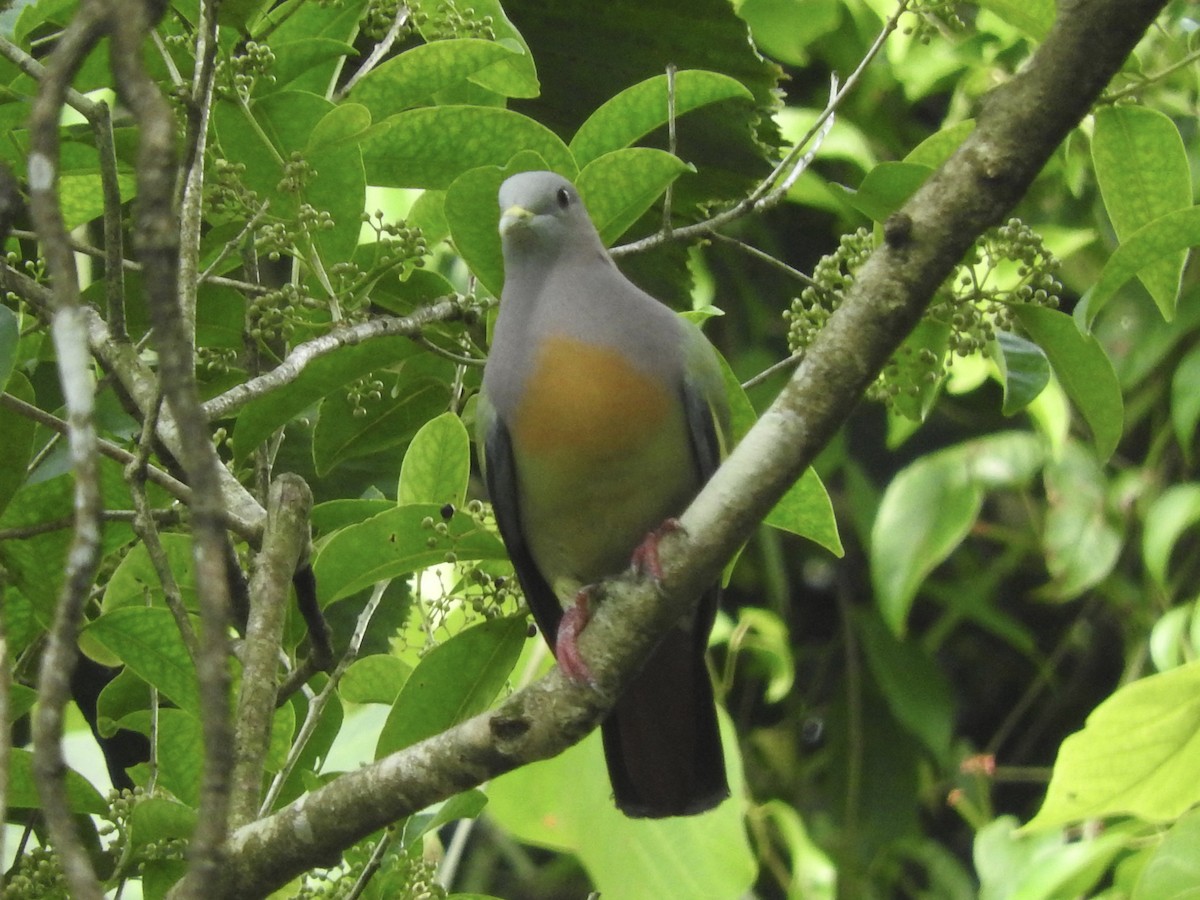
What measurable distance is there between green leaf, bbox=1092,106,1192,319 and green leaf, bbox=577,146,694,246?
0.64m

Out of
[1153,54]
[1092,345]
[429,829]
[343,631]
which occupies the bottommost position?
[343,631]

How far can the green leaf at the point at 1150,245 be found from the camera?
2057mm

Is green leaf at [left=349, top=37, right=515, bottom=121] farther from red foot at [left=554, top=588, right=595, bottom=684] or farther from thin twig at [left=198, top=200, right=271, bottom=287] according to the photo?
red foot at [left=554, top=588, right=595, bottom=684]

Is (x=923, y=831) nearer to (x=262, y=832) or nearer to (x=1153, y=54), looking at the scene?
(x=1153, y=54)

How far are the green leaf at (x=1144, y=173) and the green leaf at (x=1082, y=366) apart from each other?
0.42 feet

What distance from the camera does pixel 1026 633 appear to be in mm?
5211

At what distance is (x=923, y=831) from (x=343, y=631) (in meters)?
3.05

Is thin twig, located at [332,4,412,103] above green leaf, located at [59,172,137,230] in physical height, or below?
above

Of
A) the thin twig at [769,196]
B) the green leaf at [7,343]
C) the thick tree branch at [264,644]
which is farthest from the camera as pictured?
the thin twig at [769,196]

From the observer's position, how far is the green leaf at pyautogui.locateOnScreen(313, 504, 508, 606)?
2.19 meters

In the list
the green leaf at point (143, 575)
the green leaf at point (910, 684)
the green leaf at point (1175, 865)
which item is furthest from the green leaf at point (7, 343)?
the green leaf at point (910, 684)

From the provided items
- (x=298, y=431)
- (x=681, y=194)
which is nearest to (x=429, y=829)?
(x=298, y=431)

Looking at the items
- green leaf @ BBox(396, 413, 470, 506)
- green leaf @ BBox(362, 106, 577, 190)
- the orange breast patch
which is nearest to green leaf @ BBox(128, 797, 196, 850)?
green leaf @ BBox(396, 413, 470, 506)

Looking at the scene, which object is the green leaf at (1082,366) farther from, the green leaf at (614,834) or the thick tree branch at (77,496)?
the thick tree branch at (77,496)
